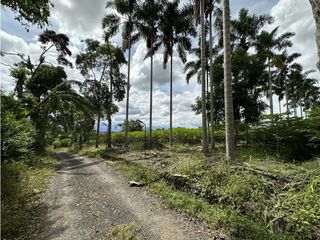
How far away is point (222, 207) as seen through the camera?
4.22 metres

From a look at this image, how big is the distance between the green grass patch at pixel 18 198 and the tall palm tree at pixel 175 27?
11.9m

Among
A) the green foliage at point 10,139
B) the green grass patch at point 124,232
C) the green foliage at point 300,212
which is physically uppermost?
the green foliage at point 10,139

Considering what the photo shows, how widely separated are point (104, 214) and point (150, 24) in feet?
49.8

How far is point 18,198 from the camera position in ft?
17.2

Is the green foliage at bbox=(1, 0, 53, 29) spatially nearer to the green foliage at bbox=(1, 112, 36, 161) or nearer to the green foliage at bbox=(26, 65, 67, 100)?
the green foliage at bbox=(1, 112, 36, 161)

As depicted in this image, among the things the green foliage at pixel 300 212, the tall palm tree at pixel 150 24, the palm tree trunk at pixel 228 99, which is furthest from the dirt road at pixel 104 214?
the tall palm tree at pixel 150 24

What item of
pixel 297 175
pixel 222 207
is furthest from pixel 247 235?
pixel 297 175

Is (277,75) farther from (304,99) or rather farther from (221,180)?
(221,180)

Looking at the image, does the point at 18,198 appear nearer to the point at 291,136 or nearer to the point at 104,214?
the point at 104,214

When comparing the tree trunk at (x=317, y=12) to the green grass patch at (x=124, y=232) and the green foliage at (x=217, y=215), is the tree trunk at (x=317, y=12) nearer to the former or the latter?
the green foliage at (x=217, y=215)

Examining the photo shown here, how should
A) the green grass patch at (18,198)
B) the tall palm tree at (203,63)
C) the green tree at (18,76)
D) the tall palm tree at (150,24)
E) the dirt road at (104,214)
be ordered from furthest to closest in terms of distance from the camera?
the tall palm tree at (150,24), the green tree at (18,76), the tall palm tree at (203,63), the green grass patch at (18,198), the dirt road at (104,214)

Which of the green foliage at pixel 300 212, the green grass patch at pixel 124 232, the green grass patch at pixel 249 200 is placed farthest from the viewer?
the green grass patch at pixel 124 232

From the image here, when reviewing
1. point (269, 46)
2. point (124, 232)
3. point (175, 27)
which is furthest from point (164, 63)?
point (124, 232)

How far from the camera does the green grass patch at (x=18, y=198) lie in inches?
150
